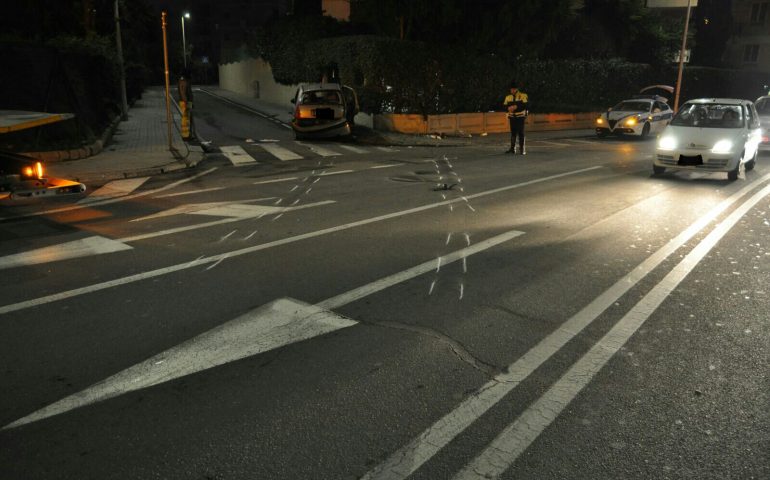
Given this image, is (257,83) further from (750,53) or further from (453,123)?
(750,53)

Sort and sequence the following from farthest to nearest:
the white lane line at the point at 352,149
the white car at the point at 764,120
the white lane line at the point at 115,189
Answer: the white car at the point at 764,120 < the white lane line at the point at 352,149 < the white lane line at the point at 115,189

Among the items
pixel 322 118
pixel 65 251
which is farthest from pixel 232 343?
pixel 322 118

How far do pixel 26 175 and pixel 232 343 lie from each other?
6.23 m

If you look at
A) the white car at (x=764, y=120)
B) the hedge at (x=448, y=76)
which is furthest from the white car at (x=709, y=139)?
the hedge at (x=448, y=76)

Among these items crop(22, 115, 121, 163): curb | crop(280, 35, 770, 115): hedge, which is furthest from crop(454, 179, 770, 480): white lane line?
crop(280, 35, 770, 115): hedge

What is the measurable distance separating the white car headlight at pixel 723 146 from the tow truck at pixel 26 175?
12.0 meters

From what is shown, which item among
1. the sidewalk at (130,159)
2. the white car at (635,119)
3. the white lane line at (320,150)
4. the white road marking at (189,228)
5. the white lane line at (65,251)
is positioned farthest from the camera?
the white car at (635,119)

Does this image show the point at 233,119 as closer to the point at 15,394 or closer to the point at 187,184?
the point at 187,184

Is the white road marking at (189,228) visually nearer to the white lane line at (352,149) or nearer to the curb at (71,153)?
the curb at (71,153)

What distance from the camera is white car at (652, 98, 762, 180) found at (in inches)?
496

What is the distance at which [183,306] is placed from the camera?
5.41m

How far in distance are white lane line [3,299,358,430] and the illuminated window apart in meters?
64.1

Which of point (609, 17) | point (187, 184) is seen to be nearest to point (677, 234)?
point (187, 184)

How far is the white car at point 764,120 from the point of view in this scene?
18.9 m
